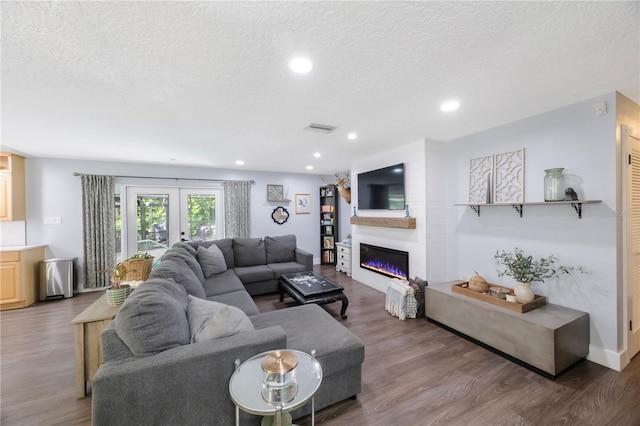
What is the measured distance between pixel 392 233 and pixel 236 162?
3250 millimetres

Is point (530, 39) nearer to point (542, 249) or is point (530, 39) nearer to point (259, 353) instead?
point (542, 249)

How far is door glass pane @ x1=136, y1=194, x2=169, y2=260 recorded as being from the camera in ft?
16.2

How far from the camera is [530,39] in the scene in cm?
142

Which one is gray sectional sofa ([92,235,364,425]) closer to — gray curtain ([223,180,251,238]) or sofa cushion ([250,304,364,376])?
sofa cushion ([250,304,364,376])

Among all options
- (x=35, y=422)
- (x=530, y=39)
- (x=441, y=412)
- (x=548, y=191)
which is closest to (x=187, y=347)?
(x=35, y=422)

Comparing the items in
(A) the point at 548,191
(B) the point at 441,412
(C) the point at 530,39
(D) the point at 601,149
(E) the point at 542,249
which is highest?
(C) the point at 530,39

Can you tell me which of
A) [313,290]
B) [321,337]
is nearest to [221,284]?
[313,290]

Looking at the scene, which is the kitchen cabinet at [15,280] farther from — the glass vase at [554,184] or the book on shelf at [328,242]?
the glass vase at [554,184]

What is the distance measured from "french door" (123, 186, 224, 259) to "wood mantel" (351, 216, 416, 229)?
308 centimetres

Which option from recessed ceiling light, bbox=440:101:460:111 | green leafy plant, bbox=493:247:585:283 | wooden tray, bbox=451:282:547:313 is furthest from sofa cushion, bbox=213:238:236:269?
green leafy plant, bbox=493:247:585:283

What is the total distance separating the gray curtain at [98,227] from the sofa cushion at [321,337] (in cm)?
410

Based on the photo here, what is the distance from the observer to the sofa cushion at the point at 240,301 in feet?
8.38

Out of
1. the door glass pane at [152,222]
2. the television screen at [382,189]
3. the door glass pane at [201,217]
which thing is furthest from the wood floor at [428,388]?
the door glass pane at [201,217]

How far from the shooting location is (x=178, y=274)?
7.67 feet
